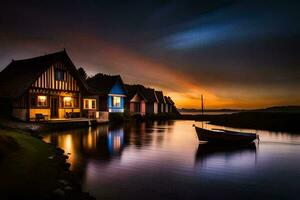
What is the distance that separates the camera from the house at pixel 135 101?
2290 inches

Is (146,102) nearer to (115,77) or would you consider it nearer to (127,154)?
(115,77)

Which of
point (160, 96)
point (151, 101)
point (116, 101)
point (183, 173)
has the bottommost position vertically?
point (183, 173)

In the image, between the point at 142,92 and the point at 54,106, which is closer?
the point at 54,106

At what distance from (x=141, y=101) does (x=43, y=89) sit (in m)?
32.2

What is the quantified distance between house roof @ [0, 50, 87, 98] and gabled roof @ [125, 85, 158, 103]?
25044 millimetres

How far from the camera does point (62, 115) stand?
34.2 m

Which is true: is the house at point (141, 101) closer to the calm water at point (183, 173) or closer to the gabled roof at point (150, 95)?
the gabled roof at point (150, 95)

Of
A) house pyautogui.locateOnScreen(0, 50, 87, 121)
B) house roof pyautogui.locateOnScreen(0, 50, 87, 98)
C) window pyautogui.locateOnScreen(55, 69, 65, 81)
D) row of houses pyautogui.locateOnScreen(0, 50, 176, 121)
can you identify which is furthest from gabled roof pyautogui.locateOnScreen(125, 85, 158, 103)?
window pyautogui.locateOnScreen(55, 69, 65, 81)

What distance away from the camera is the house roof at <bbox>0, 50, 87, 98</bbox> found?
29.1 m

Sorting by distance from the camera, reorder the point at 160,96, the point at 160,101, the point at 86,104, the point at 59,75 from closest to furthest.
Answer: the point at 59,75 < the point at 86,104 < the point at 160,101 < the point at 160,96

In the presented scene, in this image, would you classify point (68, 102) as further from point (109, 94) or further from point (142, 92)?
point (142, 92)

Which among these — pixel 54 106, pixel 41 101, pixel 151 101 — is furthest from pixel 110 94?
pixel 151 101

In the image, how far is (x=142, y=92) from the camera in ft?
217

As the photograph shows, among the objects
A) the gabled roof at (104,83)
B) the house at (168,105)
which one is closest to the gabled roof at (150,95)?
the house at (168,105)
